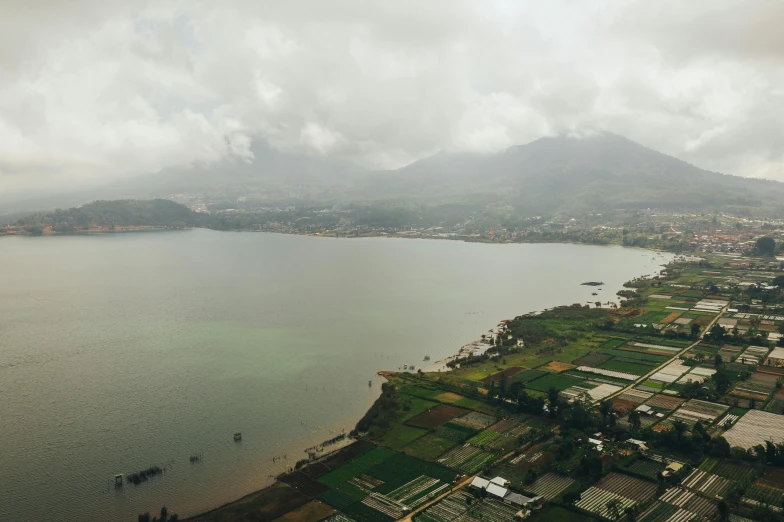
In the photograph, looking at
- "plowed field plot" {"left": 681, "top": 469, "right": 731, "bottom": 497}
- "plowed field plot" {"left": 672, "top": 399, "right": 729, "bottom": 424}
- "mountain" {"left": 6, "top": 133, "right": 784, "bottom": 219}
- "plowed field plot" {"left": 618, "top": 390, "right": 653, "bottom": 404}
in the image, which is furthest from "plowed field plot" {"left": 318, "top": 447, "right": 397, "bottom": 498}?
"mountain" {"left": 6, "top": 133, "right": 784, "bottom": 219}

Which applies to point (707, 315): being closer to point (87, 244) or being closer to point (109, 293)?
point (109, 293)

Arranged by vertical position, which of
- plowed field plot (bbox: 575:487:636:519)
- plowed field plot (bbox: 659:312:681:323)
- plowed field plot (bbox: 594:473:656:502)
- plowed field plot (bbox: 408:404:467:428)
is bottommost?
plowed field plot (bbox: 575:487:636:519)

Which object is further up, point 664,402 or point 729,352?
point 729,352

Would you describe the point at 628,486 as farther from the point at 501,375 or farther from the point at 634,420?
the point at 501,375

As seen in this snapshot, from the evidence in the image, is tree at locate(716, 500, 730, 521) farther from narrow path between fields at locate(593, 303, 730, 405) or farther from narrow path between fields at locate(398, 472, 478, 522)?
narrow path between fields at locate(593, 303, 730, 405)

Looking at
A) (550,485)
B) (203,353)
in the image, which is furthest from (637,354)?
(203,353)

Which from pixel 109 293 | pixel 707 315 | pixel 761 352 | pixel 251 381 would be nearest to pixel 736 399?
pixel 761 352

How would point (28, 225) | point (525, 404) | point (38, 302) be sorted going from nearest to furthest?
point (525, 404) → point (38, 302) → point (28, 225)
